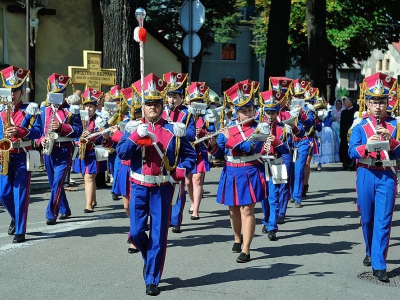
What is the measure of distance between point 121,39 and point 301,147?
4306mm

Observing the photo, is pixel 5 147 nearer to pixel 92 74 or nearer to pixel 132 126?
pixel 132 126

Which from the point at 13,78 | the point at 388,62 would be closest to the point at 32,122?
the point at 13,78

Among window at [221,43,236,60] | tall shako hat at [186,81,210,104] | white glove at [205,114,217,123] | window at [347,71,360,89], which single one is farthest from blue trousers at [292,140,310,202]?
window at [347,71,360,89]

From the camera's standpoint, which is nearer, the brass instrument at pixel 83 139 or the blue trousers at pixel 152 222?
the blue trousers at pixel 152 222

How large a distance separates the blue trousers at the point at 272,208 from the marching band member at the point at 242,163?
1378mm

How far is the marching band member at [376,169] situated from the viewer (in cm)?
764

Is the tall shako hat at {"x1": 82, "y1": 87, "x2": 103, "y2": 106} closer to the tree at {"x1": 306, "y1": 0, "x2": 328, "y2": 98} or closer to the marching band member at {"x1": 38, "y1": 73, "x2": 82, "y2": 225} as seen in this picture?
the marching band member at {"x1": 38, "y1": 73, "x2": 82, "y2": 225}

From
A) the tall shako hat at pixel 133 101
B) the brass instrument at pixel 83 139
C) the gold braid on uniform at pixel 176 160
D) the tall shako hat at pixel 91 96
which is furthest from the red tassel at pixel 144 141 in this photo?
the tall shako hat at pixel 91 96

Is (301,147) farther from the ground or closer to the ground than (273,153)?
closer to the ground

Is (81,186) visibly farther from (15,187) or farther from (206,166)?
(15,187)

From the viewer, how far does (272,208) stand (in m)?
9.89

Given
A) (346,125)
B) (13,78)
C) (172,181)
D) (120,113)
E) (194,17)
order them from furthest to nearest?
(346,125)
(194,17)
(120,113)
(13,78)
(172,181)

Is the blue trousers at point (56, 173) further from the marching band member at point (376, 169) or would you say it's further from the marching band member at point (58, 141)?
the marching band member at point (376, 169)

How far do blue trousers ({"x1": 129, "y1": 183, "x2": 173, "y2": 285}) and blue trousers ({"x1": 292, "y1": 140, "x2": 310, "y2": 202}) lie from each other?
5.87 meters
